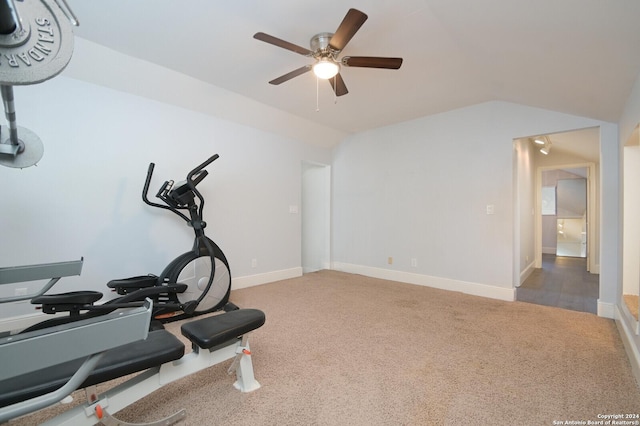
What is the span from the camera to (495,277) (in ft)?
11.7

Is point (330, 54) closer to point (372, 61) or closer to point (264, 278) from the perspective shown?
point (372, 61)

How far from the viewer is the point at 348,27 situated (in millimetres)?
1852

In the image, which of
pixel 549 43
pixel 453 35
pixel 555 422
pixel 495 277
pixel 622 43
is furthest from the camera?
pixel 495 277

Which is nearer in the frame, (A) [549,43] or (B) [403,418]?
(B) [403,418]

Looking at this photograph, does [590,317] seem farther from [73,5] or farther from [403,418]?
[73,5]

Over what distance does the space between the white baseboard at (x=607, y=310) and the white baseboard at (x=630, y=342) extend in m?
0.24

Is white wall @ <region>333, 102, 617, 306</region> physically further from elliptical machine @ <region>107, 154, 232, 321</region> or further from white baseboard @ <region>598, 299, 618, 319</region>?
elliptical machine @ <region>107, 154, 232, 321</region>

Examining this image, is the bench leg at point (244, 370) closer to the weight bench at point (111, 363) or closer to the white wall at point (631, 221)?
the weight bench at point (111, 363)

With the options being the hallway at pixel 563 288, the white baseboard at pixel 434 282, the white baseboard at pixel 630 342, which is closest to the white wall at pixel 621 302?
the white baseboard at pixel 630 342

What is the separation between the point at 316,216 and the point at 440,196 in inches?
93.5

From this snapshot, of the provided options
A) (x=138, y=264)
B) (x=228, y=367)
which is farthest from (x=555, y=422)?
(x=138, y=264)

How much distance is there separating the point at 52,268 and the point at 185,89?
2315 mm

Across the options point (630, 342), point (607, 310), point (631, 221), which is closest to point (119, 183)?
point (630, 342)

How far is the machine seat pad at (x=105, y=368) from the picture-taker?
100 centimetres
